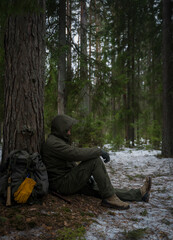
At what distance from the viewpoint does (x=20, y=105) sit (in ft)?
9.57

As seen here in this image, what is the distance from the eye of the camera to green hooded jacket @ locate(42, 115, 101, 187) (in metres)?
2.95

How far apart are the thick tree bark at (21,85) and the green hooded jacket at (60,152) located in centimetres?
29

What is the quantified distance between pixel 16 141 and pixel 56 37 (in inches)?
229

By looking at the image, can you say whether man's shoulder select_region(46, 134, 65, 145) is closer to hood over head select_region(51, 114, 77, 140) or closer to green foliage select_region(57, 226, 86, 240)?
hood over head select_region(51, 114, 77, 140)

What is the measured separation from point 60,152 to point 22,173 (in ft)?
2.25

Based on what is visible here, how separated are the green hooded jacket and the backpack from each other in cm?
29

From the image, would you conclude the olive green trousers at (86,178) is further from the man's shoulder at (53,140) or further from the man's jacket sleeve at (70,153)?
the man's shoulder at (53,140)

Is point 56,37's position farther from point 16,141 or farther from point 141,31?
point 141,31

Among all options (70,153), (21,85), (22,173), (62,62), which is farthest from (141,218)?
(62,62)

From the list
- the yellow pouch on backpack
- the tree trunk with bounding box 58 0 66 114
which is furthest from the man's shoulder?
the tree trunk with bounding box 58 0 66 114

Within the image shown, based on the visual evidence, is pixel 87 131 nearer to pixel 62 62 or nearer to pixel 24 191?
pixel 62 62

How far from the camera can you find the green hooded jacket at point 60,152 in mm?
2949

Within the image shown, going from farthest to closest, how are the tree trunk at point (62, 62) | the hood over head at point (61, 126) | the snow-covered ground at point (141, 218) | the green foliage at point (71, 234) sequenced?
the tree trunk at point (62, 62), the hood over head at point (61, 126), the snow-covered ground at point (141, 218), the green foliage at point (71, 234)

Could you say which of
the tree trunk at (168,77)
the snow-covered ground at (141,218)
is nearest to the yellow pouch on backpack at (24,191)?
the snow-covered ground at (141,218)
